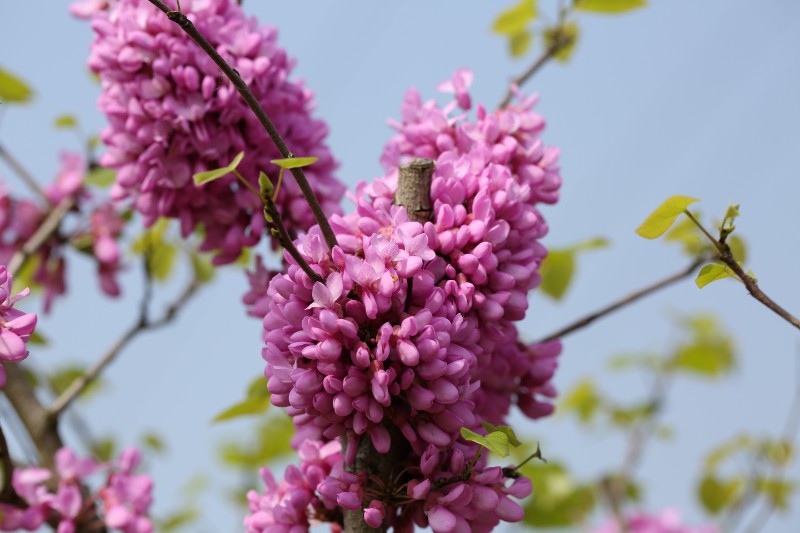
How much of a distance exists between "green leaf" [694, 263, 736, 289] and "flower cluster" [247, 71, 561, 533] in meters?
0.25

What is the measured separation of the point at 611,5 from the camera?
2.78 meters

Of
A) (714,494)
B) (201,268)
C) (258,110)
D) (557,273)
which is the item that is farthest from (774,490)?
(258,110)

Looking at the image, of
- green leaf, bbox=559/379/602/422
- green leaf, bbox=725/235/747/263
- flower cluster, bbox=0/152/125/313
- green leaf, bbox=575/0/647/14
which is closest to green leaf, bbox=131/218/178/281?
flower cluster, bbox=0/152/125/313

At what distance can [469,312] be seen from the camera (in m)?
1.46

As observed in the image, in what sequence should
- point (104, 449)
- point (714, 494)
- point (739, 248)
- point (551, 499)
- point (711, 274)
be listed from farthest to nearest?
1. point (714, 494)
2. point (104, 449)
3. point (551, 499)
4. point (739, 248)
5. point (711, 274)

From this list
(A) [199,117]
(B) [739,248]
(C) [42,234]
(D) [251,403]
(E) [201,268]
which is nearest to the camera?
(A) [199,117]

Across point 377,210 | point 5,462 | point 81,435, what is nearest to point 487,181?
point 377,210

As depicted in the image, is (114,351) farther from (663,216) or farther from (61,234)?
(663,216)

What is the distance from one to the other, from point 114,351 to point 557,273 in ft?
4.02

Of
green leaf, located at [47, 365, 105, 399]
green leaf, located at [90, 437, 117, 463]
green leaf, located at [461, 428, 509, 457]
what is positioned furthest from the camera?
green leaf, located at [47, 365, 105, 399]

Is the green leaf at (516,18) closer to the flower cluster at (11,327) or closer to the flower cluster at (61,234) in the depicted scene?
the flower cluster at (61,234)

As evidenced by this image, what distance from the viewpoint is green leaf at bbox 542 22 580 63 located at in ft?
9.20

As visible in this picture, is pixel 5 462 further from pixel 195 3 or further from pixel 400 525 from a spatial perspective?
pixel 195 3

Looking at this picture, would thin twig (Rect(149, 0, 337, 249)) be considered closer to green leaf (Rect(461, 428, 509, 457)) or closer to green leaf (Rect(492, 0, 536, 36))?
green leaf (Rect(461, 428, 509, 457))
